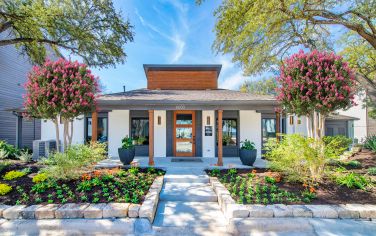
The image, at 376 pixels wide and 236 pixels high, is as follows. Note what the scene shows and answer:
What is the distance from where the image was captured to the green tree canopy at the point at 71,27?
7613 mm

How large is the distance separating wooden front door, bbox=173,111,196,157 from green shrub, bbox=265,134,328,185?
215 inches

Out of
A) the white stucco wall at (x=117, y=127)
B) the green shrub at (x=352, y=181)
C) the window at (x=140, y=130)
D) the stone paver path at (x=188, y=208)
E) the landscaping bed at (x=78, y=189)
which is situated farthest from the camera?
the window at (x=140, y=130)

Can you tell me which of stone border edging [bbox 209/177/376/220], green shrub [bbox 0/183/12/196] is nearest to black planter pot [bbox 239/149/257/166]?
stone border edging [bbox 209/177/376/220]

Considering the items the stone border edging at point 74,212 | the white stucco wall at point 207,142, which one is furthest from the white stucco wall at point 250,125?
the stone border edging at point 74,212

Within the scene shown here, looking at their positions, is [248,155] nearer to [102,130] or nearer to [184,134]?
[184,134]

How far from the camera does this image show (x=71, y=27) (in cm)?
804

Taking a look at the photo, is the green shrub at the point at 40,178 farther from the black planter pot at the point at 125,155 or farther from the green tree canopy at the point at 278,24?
the green tree canopy at the point at 278,24

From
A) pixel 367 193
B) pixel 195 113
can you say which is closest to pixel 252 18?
pixel 195 113

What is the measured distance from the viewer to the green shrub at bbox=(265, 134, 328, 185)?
15.2 ft

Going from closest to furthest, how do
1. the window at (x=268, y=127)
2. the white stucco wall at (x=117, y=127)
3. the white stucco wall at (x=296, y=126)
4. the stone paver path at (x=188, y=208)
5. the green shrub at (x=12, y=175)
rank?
the stone paver path at (x=188, y=208), the green shrub at (x=12, y=175), the white stucco wall at (x=117, y=127), the window at (x=268, y=127), the white stucco wall at (x=296, y=126)

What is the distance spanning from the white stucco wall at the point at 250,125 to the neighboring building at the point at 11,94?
12.6 m

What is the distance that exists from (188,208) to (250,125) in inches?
271

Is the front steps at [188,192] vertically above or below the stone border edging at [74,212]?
below

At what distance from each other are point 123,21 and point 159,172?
756cm
